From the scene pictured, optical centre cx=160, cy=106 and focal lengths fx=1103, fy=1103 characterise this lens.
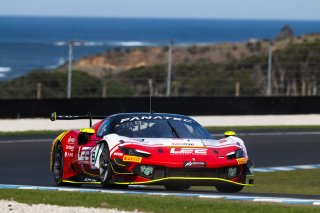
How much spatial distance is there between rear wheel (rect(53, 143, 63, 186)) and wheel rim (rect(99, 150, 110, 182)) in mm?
1606

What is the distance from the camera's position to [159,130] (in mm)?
14594

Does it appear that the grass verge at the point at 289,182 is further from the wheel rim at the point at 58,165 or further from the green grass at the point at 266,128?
the green grass at the point at 266,128

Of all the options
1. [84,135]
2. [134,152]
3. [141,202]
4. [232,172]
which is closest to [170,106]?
[84,135]

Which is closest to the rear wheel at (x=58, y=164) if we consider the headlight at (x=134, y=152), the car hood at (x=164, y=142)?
the car hood at (x=164, y=142)

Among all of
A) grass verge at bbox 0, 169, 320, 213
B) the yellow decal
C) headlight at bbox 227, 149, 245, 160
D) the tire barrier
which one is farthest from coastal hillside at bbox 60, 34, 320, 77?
grass verge at bbox 0, 169, 320, 213

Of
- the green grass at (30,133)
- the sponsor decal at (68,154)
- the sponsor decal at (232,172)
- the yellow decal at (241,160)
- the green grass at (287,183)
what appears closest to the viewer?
the sponsor decal at (232,172)

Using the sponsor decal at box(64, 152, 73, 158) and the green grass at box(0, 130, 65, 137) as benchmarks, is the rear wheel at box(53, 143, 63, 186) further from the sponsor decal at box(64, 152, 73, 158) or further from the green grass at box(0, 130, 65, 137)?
the green grass at box(0, 130, 65, 137)

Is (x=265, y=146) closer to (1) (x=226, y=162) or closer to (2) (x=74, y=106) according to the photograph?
(2) (x=74, y=106)

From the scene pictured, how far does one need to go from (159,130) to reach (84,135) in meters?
1.18

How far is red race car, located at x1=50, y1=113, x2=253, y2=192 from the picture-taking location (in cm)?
1352

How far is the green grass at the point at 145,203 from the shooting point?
1112cm

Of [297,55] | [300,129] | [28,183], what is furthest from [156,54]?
[28,183]

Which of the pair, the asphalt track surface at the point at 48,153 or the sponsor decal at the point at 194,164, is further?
the asphalt track surface at the point at 48,153

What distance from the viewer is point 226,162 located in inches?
539
